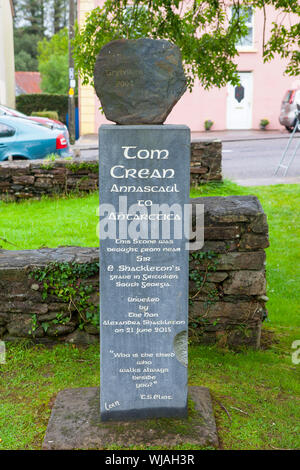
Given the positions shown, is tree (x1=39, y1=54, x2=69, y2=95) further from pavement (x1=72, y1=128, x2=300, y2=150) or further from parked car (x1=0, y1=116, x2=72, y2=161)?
parked car (x1=0, y1=116, x2=72, y2=161)

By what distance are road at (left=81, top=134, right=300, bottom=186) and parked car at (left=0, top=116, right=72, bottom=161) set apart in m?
0.89

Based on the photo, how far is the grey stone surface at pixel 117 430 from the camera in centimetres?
354

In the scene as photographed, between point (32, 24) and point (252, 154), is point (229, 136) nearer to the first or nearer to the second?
point (252, 154)

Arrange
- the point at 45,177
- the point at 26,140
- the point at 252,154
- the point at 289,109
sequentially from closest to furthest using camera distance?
the point at 45,177 < the point at 26,140 < the point at 252,154 < the point at 289,109

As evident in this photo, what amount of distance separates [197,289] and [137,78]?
6.65ft

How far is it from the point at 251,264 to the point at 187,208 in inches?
59.1

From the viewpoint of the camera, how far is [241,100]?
81.5ft

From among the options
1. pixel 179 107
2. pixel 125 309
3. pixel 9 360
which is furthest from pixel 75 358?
pixel 179 107

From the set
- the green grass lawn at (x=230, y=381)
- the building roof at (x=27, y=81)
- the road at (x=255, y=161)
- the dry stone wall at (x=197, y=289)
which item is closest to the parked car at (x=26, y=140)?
the road at (x=255, y=161)

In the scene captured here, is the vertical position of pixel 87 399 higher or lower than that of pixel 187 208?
lower

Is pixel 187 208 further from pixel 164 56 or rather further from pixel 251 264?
pixel 251 264

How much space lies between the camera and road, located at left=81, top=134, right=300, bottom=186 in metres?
→ 12.2

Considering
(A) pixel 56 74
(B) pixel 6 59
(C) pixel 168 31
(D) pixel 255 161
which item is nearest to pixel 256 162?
(D) pixel 255 161

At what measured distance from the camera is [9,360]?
4707 mm
